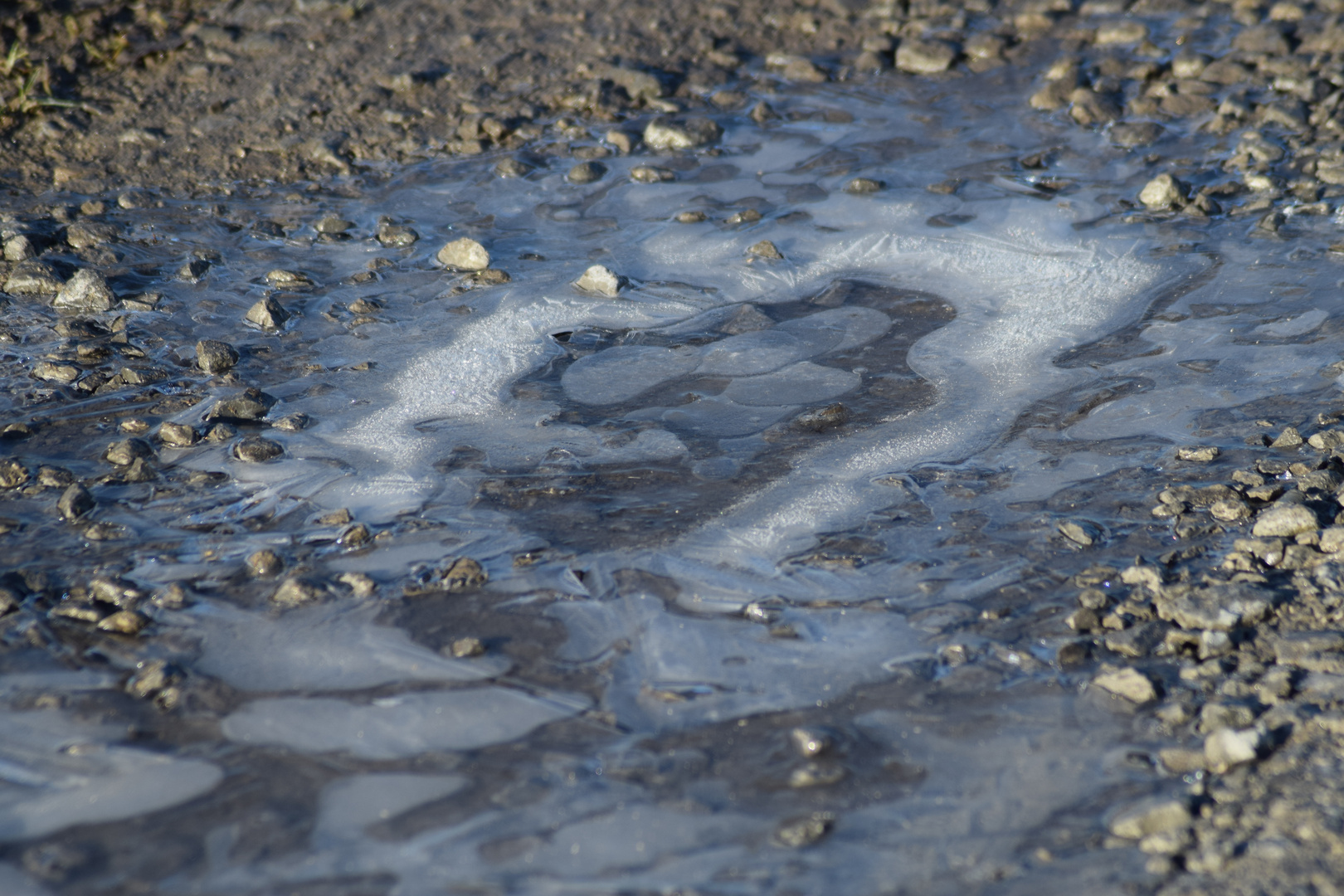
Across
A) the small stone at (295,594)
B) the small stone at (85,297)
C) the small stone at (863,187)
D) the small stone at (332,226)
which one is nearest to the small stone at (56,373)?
the small stone at (85,297)

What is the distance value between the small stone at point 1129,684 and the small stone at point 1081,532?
0.38 metres

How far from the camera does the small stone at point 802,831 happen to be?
1600 millimetres

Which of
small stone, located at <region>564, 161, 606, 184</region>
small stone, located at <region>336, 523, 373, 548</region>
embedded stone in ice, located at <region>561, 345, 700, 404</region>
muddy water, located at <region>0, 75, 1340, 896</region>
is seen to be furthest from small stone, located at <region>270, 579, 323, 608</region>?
small stone, located at <region>564, 161, 606, 184</region>

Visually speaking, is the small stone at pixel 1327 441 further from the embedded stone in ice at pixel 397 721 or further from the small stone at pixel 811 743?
the embedded stone in ice at pixel 397 721

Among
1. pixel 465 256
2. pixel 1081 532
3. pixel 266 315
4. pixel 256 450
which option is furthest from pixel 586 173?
pixel 1081 532

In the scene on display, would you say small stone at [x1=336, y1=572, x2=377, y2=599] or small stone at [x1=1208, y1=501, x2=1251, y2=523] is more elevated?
small stone at [x1=1208, y1=501, x2=1251, y2=523]

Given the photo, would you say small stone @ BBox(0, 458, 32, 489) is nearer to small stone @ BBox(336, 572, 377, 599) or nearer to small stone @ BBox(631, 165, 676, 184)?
small stone @ BBox(336, 572, 377, 599)

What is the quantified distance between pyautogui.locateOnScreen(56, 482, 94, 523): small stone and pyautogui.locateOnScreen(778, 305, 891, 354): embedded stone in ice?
1.74m

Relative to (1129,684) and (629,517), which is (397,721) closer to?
(629,517)

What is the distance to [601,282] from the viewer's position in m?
3.08

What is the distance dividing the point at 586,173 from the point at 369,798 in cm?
241

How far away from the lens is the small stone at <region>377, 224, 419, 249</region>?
3.26m

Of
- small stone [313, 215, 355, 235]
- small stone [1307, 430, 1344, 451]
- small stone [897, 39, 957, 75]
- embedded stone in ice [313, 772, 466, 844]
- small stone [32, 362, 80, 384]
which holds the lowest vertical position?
embedded stone in ice [313, 772, 466, 844]

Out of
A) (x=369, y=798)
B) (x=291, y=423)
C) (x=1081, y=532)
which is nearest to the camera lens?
(x=369, y=798)
